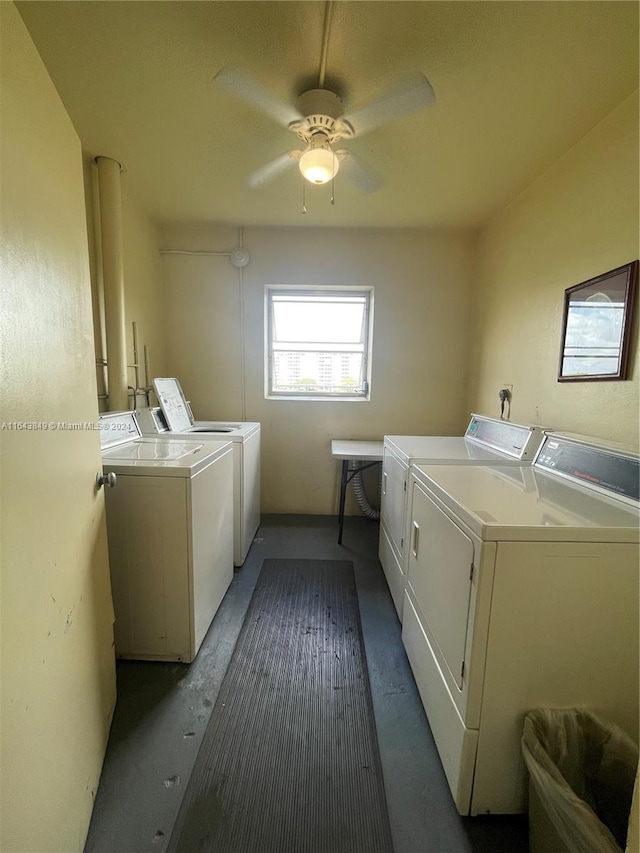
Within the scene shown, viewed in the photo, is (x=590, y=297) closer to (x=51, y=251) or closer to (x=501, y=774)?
(x=501, y=774)

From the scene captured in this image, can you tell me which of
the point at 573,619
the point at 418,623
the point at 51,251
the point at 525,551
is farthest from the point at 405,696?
the point at 51,251

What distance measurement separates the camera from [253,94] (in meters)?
1.27

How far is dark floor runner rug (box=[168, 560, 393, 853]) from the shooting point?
0.98 meters

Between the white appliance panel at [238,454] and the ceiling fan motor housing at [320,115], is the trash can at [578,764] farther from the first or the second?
the ceiling fan motor housing at [320,115]

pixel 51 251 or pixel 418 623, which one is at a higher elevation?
pixel 51 251

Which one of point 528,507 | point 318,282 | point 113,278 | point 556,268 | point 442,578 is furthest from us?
point 318,282

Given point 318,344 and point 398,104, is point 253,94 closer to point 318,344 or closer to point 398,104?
point 398,104

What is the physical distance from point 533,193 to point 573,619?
7.74 ft

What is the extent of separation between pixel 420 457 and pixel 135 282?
2.36 metres

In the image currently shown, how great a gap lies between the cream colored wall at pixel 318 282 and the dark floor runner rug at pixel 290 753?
1591 mm

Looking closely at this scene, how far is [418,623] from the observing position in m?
1.43

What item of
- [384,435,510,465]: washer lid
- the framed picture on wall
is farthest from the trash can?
the framed picture on wall

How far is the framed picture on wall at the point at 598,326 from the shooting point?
4.70ft

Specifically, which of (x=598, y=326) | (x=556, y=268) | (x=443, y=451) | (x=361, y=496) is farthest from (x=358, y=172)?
(x=361, y=496)
